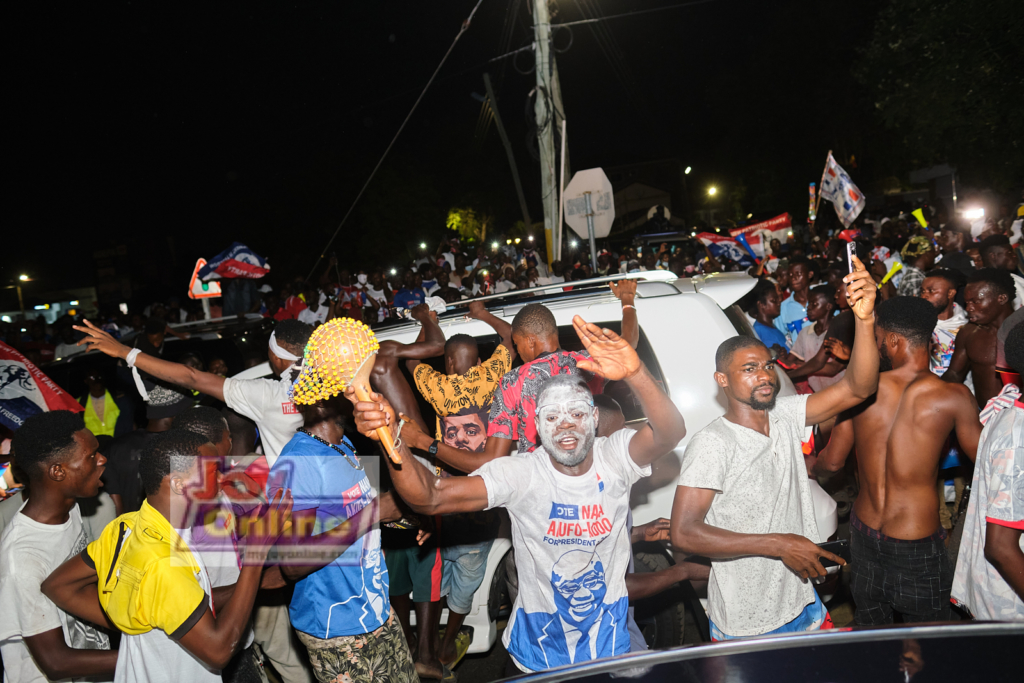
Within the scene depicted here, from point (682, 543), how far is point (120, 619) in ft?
7.14

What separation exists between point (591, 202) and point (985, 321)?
525 centimetres

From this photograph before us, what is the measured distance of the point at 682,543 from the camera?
2.95 metres

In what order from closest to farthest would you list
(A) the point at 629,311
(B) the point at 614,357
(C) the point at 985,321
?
(B) the point at 614,357 < (A) the point at 629,311 < (C) the point at 985,321

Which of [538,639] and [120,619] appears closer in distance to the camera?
[120,619]

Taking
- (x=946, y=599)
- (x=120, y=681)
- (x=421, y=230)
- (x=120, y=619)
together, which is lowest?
(x=946, y=599)

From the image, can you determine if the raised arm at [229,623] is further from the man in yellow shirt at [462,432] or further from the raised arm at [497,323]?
the raised arm at [497,323]

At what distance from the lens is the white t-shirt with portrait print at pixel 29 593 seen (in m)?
2.63

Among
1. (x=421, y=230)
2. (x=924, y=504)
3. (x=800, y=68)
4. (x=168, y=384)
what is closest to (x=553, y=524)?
(x=924, y=504)

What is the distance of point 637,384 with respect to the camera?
2.62 metres

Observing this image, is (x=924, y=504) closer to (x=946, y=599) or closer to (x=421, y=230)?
(x=946, y=599)

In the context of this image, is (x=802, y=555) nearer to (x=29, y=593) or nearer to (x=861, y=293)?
(x=861, y=293)

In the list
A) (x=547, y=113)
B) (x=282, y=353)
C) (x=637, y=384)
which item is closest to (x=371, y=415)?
(x=637, y=384)

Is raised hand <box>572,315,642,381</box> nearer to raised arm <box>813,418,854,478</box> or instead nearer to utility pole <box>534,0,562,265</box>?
raised arm <box>813,418,854,478</box>

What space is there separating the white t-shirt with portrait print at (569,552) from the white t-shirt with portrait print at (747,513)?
0.34 metres
